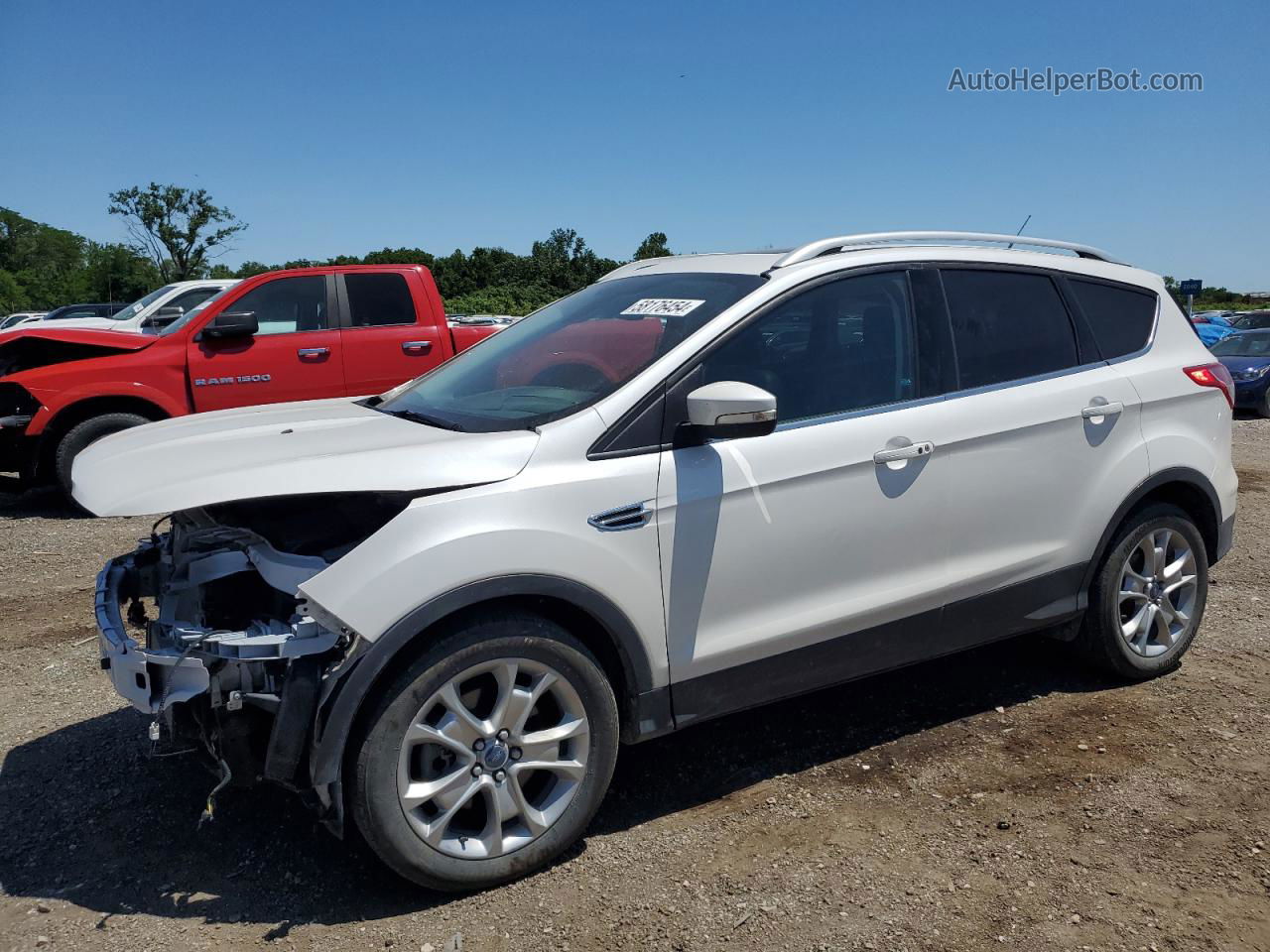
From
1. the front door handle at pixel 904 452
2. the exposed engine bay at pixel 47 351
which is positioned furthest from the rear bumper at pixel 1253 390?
the exposed engine bay at pixel 47 351

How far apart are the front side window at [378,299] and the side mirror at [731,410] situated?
21.0ft

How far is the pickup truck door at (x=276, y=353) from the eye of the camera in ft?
27.5

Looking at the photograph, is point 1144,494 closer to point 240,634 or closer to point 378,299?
point 240,634

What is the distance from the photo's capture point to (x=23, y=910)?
9.53ft

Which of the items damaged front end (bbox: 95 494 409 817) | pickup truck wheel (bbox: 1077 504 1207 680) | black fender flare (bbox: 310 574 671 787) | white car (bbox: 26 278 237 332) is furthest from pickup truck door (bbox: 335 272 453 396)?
black fender flare (bbox: 310 574 671 787)

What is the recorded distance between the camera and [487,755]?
113 inches

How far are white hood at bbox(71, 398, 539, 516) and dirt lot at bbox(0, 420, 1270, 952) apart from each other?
1.18 m

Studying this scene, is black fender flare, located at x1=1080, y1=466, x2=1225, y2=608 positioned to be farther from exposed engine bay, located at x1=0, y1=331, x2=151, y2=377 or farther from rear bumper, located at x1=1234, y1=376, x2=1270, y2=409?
rear bumper, located at x1=1234, y1=376, x2=1270, y2=409

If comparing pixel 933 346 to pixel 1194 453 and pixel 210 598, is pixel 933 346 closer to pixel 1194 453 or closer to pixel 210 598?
pixel 1194 453

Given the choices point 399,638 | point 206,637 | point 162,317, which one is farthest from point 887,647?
point 162,317

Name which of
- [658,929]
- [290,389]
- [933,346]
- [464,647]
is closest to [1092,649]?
[933,346]

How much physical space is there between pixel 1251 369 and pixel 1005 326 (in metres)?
15.5

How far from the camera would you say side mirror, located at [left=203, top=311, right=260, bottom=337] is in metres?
8.23

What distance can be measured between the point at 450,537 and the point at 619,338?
3.61 feet
